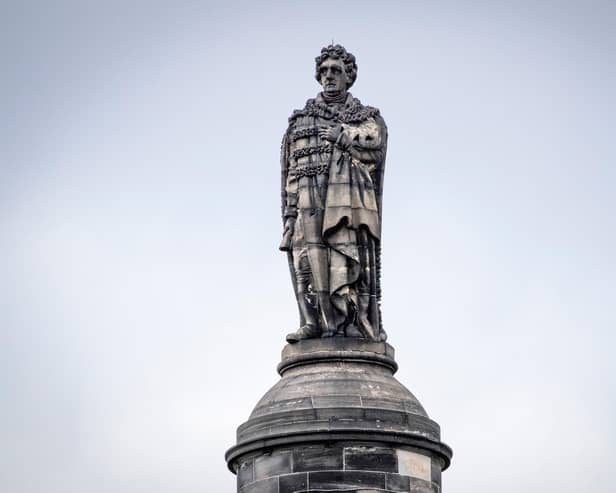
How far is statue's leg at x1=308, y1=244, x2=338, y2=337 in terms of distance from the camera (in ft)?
87.8

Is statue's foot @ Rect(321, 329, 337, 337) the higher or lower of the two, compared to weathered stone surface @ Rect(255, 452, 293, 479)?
higher

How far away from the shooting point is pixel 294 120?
2772 cm

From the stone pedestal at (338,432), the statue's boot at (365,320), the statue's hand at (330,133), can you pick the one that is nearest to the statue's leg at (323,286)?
the stone pedestal at (338,432)

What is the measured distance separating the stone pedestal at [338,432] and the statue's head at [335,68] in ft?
14.9

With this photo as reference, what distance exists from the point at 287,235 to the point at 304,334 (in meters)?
1.83

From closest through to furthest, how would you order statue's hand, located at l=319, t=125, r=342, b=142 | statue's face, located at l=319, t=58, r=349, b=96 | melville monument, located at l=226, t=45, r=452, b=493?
1. melville monument, located at l=226, t=45, r=452, b=493
2. statue's hand, located at l=319, t=125, r=342, b=142
3. statue's face, located at l=319, t=58, r=349, b=96

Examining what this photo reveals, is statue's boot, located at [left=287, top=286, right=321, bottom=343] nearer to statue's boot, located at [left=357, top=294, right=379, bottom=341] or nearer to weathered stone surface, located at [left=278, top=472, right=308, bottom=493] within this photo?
statue's boot, located at [left=357, top=294, right=379, bottom=341]

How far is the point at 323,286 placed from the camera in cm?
2681

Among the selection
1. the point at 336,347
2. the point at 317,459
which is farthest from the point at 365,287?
the point at 317,459

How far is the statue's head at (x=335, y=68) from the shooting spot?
2783 cm

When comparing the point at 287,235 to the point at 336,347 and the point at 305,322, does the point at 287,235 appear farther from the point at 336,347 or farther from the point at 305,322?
the point at 336,347

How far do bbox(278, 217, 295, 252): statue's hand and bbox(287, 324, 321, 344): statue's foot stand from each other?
4.92ft

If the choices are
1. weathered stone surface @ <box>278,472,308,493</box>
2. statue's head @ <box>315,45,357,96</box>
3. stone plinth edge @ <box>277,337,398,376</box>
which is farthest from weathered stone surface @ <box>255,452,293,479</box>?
statue's head @ <box>315,45,357,96</box>

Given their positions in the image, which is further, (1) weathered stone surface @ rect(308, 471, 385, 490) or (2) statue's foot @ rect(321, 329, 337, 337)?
(2) statue's foot @ rect(321, 329, 337, 337)
